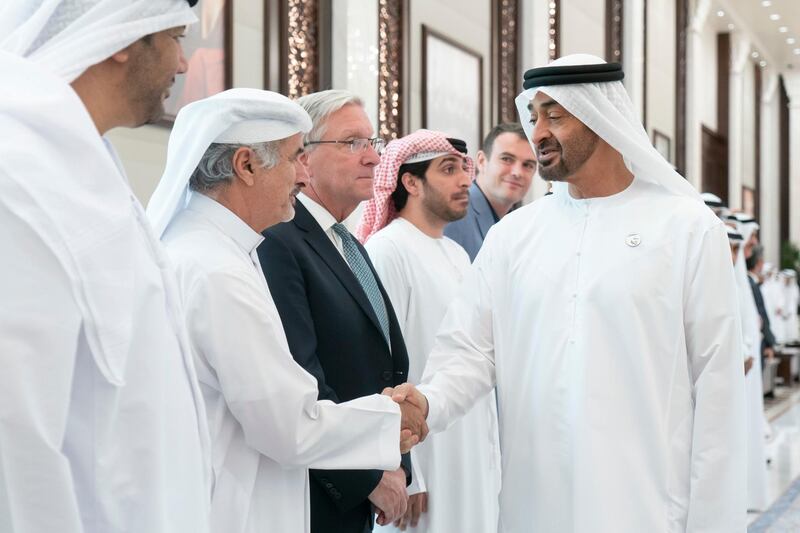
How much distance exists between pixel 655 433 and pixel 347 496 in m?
0.77

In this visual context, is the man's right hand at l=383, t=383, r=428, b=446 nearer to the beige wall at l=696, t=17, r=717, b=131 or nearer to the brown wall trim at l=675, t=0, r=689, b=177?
the brown wall trim at l=675, t=0, r=689, b=177

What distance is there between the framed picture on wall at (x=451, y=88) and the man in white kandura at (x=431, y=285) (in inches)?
129

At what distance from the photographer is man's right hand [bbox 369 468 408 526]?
101 inches

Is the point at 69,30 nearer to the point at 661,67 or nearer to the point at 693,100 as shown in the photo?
the point at 661,67

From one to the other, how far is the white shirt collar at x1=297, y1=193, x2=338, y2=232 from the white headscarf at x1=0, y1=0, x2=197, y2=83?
130cm

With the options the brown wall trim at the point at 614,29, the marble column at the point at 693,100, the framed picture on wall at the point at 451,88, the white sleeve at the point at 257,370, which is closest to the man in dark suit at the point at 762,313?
Answer: the framed picture on wall at the point at 451,88

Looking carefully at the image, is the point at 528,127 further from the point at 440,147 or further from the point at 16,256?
the point at 16,256

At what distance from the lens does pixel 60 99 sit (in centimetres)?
136

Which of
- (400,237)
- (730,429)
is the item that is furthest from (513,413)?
(400,237)

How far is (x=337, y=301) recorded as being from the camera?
261cm

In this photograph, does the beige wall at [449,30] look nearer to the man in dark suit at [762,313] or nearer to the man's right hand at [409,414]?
the man in dark suit at [762,313]

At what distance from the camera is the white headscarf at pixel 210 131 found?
7.24ft

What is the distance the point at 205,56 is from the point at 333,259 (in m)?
2.48

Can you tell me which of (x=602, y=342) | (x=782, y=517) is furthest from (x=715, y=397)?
(x=782, y=517)
